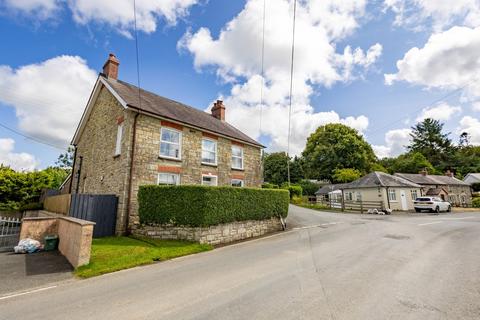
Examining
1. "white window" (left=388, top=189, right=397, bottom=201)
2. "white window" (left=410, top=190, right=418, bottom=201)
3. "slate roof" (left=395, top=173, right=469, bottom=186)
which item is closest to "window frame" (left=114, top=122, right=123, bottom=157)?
"white window" (left=388, top=189, right=397, bottom=201)

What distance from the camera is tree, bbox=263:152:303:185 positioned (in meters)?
57.7

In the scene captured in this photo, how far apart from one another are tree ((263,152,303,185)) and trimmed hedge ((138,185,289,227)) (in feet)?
153

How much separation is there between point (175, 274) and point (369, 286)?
4.85 metres

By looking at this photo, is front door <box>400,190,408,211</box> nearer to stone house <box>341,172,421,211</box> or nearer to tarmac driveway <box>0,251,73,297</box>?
stone house <box>341,172,421,211</box>

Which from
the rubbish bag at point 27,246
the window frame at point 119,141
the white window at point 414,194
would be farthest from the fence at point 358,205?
the rubbish bag at point 27,246

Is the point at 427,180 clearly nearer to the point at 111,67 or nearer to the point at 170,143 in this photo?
the point at 170,143

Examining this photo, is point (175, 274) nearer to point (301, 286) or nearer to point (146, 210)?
point (301, 286)

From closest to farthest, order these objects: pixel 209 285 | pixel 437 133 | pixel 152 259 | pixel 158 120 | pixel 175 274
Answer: pixel 209 285, pixel 175 274, pixel 152 259, pixel 158 120, pixel 437 133

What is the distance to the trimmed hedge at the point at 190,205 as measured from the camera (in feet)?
33.4

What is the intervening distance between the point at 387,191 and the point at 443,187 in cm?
1864

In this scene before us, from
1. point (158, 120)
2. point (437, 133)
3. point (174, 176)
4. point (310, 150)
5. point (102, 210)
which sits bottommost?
point (102, 210)

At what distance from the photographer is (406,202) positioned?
2997cm

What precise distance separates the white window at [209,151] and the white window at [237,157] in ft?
6.36

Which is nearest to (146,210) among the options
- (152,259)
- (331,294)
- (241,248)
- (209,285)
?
(152,259)
